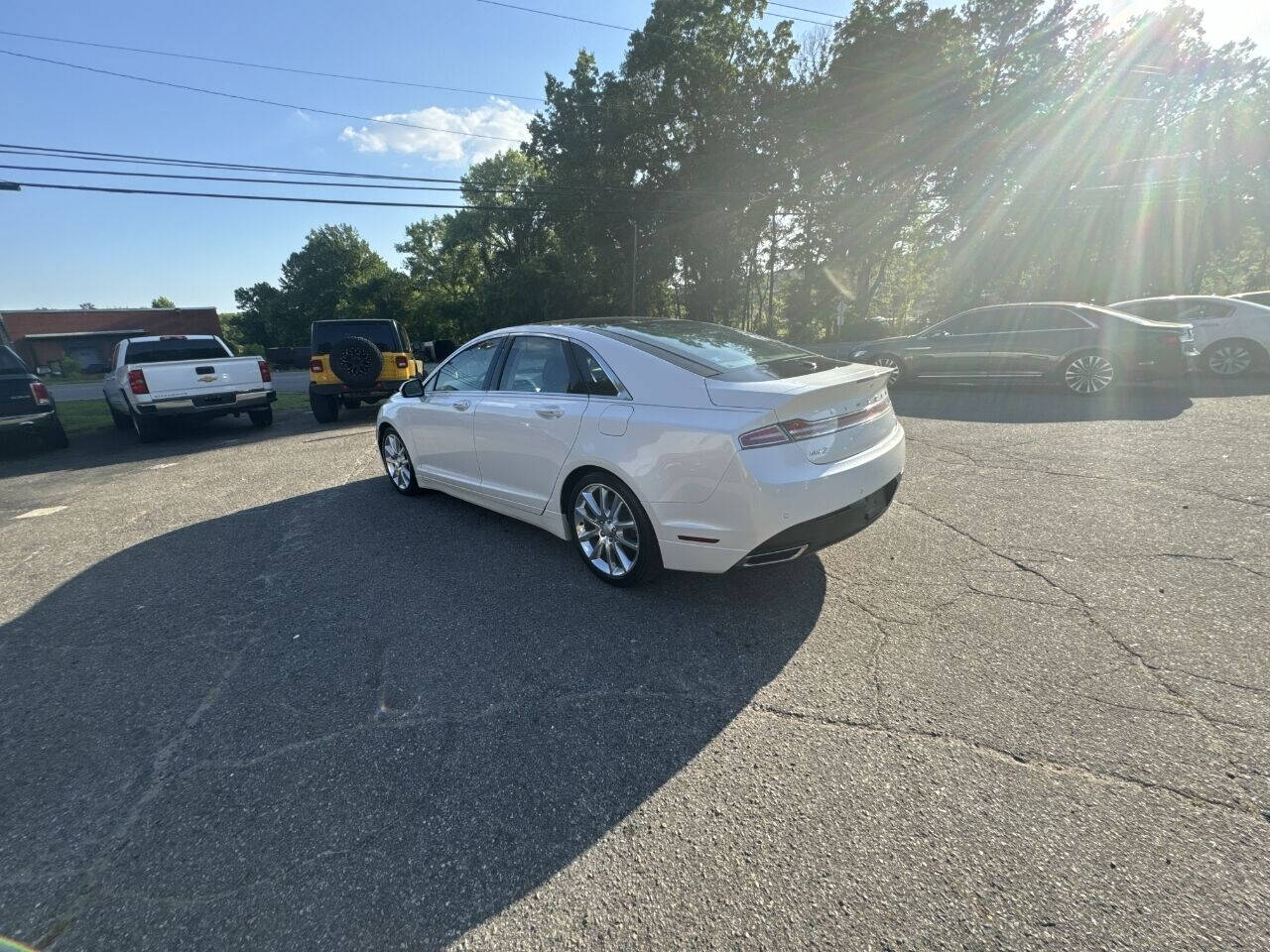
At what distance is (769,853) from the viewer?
1.76 metres

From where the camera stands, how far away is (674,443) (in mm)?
2959

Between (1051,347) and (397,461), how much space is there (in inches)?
386

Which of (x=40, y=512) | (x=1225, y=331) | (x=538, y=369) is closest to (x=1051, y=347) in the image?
(x=1225, y=331)

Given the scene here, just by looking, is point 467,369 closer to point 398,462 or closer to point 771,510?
point 398,462

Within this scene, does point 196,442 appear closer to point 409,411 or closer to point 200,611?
point 409,411

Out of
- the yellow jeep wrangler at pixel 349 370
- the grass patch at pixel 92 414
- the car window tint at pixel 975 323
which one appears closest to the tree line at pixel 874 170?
the grass patch at pixel 92 414

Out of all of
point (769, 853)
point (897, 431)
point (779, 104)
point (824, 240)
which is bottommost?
point (769, 853)

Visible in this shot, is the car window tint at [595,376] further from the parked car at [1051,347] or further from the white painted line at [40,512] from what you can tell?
the white painted line at [40,512]

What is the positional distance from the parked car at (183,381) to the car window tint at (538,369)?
7424 mm

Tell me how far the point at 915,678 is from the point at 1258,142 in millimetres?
38278

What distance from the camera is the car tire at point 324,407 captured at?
1030 cm

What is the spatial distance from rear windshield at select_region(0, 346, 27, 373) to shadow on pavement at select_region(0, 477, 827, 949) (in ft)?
23.8

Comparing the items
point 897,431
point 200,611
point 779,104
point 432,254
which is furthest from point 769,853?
point 432,254

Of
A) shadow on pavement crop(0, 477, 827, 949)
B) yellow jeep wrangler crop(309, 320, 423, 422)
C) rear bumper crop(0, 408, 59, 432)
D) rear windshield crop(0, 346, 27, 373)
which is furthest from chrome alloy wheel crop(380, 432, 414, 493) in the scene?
rear windshield crop(0, 346, 27, 373)
